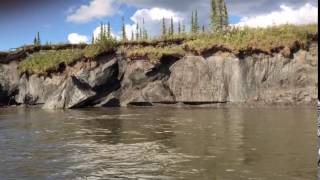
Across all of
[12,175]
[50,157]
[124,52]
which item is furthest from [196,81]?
[12,175]

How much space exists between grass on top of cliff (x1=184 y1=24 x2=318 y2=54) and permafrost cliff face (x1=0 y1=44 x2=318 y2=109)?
0.76m

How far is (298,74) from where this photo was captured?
37344mm

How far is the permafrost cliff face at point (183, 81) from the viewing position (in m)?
37.5

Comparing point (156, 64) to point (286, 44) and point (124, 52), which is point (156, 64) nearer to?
point (124, 52)

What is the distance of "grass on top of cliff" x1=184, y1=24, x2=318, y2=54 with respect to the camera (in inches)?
1515

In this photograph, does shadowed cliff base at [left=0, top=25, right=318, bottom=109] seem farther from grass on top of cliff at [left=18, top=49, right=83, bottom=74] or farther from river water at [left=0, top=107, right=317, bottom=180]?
river water at [left=0, top=107, right=317, bottom=180]

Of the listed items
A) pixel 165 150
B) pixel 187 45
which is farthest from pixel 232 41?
pixel 165 150

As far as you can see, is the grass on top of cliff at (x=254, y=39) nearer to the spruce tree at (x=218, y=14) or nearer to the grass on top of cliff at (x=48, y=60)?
the grass on top of cliff at (x=48, y=60)

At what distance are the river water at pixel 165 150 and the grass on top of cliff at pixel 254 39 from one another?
1539 cm

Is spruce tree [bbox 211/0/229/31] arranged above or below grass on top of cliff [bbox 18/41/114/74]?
above

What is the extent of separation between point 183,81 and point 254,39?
22.9 feet

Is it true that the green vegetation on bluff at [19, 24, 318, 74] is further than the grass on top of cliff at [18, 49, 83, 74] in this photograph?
No

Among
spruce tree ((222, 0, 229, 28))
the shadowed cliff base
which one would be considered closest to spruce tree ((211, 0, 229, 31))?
spruce tree ((222, 0, 229, 28))

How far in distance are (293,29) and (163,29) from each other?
96.5ft
